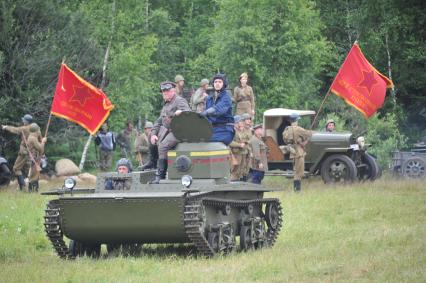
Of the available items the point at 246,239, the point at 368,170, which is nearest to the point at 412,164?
the point at 368,170

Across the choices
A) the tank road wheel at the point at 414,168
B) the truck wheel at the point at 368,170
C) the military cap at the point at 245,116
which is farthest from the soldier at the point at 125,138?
the military cap at the point at 245,116

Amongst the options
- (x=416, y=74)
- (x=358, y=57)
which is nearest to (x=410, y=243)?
(x=358, y=57)

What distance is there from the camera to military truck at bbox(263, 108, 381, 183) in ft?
93.3

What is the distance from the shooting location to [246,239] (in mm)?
17359

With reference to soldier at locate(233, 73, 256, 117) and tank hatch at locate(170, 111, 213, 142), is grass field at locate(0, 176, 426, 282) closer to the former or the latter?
tank hatch at locate(170, 111, 213, 142)

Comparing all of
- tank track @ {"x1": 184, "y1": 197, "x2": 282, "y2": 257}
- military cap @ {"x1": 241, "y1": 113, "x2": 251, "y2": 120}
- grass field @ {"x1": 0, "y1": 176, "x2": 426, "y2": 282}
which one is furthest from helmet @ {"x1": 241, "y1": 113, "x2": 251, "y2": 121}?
tank track @ {"x1": 184, "y1": 197, "x2": 282, "y2": 257}

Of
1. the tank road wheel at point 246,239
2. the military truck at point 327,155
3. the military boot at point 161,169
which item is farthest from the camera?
the military truck at point 327,155

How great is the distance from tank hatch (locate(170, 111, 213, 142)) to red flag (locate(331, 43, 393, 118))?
12764 mm

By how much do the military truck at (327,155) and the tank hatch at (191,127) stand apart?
1182cm

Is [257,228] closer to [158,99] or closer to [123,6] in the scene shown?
[123,6]

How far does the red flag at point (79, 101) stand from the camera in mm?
26625

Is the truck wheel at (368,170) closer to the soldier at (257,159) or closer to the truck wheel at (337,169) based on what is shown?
the truck wheel at (337,169)

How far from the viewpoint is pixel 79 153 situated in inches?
1598

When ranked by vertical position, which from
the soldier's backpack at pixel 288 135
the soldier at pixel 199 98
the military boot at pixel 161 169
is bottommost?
the military boot at pixel 161 169
